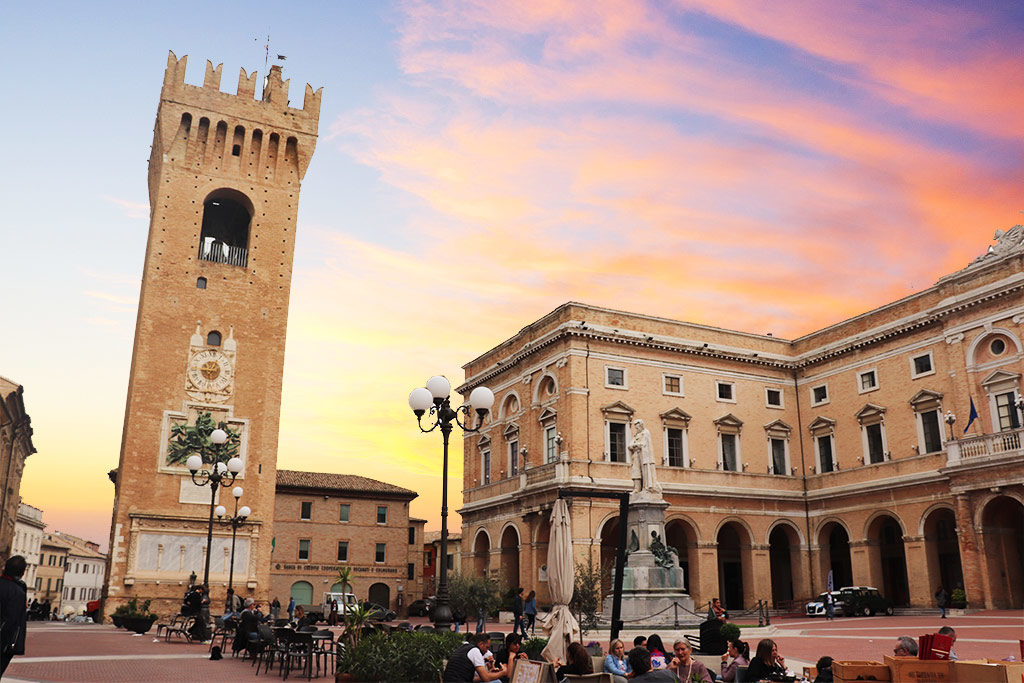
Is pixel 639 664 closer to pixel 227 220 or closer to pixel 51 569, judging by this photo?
pixel 227 220

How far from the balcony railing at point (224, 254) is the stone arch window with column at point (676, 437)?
71.6 ft

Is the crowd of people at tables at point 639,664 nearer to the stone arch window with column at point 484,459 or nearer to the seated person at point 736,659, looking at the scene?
the seated person at point 736,659

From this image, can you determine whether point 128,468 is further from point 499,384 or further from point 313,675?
point 313,675

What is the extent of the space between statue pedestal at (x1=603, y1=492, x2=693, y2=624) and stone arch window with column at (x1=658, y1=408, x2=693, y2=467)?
15.7 metres

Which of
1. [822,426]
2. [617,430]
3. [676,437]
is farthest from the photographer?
[822,426]

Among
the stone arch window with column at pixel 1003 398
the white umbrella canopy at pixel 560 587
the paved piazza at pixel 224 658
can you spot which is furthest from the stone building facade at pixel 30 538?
the stone arch window with column at pixel 1003 398

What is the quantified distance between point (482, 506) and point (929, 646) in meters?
36.3

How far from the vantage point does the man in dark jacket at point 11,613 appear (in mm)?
8047

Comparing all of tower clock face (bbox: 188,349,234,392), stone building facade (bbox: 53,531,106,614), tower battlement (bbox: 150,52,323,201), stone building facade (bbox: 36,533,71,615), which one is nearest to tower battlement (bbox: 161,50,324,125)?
tower battlement (bbox: 150,52,323,201)

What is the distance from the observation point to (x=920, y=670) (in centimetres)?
791

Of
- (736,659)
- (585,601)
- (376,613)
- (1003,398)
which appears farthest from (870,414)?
(736,659)

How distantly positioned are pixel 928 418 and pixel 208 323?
1314 inches

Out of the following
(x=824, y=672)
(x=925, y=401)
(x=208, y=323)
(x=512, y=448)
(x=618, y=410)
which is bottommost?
(x=824, y=672)

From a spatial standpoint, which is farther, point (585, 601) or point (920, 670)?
point (585, 601)
